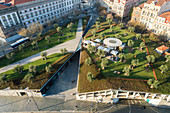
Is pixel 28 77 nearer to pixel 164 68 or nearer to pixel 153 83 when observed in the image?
pixel 153 83

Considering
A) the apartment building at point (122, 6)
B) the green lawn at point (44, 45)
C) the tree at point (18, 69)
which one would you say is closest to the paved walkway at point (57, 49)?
the green lawn at point (44, 45)

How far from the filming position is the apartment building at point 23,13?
7288 cm

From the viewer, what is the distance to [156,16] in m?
77.4

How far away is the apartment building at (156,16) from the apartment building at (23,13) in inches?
2637

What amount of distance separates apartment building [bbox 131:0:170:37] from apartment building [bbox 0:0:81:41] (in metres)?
67.0

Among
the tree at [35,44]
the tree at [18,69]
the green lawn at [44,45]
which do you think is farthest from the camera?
the tree at [35,44]

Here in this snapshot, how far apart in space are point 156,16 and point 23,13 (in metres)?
92.1

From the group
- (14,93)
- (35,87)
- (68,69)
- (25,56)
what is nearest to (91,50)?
(68,69)

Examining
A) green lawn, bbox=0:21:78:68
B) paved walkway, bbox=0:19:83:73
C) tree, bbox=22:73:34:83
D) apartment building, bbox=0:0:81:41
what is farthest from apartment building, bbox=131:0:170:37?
tree, bbox=22:73:34:83

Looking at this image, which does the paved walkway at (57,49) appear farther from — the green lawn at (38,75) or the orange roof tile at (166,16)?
the orange roof tile at (166,16)

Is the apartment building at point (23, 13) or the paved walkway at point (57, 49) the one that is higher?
the apartment building at point (23, 13)

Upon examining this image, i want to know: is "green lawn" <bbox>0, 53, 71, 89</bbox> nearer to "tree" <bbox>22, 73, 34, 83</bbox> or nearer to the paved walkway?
"tree" <bbox>22, 73, 34, 83</bbox>

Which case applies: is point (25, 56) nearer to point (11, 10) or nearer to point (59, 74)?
point (59, 74)

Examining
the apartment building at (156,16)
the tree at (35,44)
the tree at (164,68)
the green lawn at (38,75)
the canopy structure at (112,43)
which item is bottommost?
the green lawn at (38,75)
